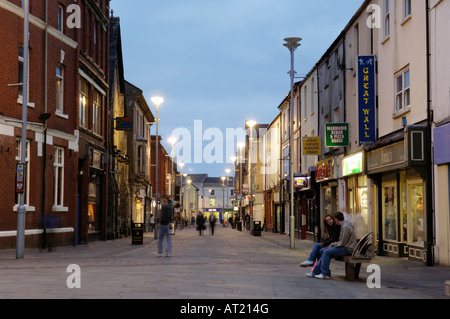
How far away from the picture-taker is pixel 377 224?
2309cm

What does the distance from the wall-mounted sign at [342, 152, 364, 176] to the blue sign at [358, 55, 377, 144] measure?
5.12 feet

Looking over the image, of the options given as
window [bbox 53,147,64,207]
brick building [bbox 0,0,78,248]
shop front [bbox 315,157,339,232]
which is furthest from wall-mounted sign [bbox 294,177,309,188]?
window [bbox 53,147,64,207]

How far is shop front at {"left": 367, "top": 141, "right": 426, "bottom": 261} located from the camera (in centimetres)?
1898

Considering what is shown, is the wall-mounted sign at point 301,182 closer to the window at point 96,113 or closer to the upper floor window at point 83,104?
the window at point 96,113

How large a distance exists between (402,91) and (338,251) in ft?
27.4

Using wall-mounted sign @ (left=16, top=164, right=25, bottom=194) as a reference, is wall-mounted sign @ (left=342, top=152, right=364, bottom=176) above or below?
above

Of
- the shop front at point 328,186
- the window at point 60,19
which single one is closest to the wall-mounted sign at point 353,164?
the shop front at point 328,186

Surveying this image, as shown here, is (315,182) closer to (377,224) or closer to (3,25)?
(377,224)

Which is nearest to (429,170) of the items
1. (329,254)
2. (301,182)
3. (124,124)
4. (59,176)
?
(329,254)

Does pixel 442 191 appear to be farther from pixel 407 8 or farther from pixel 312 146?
pixel 312 146

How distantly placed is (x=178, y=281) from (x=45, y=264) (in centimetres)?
588

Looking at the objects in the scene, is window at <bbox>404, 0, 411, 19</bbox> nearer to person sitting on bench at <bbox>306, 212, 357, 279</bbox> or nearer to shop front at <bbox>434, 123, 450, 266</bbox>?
shop front at <bbox>434, 123, 450, 266</bbox>

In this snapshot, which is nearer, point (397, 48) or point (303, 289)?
point (303, 289)

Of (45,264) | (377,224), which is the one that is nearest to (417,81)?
(377,224)
